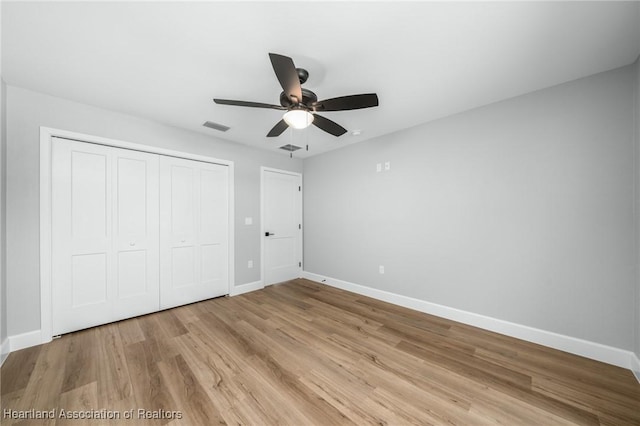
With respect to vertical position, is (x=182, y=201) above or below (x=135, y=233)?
above

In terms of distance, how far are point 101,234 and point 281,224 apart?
2.62 metres

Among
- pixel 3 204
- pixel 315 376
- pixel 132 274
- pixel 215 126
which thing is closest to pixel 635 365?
pixel 315 376

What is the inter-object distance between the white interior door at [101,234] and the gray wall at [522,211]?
326 centimetres

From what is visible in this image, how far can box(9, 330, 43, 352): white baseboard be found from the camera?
7.16ft

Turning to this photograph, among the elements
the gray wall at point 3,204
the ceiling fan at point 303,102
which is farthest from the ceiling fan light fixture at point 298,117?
the gray wall at point 3,204

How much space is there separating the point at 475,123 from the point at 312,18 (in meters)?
2.29

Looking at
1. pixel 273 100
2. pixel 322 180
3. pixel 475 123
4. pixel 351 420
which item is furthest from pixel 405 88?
pixel 351 420

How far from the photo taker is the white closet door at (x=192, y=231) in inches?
126

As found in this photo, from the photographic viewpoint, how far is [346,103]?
1.93 metres

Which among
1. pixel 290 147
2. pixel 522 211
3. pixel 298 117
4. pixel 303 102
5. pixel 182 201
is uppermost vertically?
pixel 290 147

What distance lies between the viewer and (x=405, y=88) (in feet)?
7.59

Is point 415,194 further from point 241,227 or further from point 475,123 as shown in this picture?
point 241,227

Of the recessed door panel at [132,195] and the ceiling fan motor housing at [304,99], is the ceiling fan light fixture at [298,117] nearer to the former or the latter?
the ceiling fan motor housing at [304,99]

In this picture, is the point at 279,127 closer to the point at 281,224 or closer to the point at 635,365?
the point at 281,224
